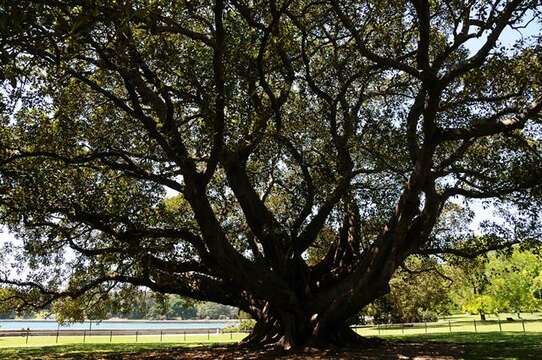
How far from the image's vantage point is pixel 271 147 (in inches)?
Answer: 583

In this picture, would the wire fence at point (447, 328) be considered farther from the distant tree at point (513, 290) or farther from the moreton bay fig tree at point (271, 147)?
the moreton bay fig tree at point (271, 147)

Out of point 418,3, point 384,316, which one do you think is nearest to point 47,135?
point 418,3

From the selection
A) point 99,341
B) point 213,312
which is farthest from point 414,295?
point 213,312

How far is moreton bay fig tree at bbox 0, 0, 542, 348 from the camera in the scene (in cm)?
937

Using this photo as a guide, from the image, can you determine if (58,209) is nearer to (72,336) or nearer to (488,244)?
(488,244)

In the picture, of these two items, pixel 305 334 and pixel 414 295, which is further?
pixel 414 295

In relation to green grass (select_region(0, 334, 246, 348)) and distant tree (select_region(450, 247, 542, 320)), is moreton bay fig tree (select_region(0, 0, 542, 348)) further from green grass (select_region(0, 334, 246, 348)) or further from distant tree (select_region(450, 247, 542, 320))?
distant tree (select_region(450, 247, 542, 320))

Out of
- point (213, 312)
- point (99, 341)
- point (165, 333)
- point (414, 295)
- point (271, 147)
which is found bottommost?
point (165, 333)

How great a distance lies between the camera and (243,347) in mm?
13820

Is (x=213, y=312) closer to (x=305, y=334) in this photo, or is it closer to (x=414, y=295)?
(x=414, y=295)

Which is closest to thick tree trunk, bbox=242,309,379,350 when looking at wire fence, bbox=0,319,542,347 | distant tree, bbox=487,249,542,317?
wire fence, bbox=0,319,542,347

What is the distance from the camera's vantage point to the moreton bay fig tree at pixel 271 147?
9.37 meters

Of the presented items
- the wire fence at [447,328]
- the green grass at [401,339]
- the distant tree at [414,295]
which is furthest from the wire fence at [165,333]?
the distant tree at [414,295]

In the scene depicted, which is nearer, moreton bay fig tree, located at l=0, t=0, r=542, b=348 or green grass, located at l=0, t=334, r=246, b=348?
moreton bay fig tree, located at l=0, t=0, r=542, b=348
